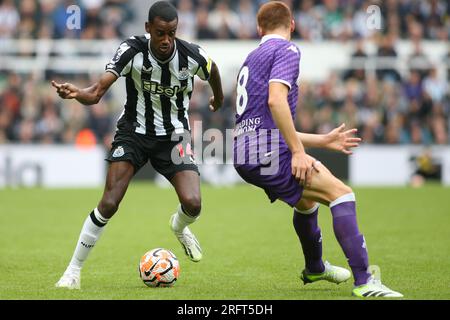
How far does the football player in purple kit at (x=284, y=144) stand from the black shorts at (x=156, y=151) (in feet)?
3.67

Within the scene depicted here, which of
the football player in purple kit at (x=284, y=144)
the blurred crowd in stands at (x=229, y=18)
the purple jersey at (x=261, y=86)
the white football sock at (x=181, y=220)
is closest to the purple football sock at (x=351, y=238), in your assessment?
the football player in purple kit at (x=284, y=144)

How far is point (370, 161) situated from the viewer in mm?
21750

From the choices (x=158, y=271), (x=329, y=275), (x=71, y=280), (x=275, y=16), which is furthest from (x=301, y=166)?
(x=71, y=280)

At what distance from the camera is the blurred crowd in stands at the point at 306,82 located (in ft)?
72.1

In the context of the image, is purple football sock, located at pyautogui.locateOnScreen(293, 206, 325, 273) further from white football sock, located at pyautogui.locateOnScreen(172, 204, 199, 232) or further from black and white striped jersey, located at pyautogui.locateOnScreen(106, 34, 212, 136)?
black and white striped jersey, located at pyautogui.locateOnScreen(106, 34, 212, 136)

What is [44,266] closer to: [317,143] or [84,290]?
[84,290]

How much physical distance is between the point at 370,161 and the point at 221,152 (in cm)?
377

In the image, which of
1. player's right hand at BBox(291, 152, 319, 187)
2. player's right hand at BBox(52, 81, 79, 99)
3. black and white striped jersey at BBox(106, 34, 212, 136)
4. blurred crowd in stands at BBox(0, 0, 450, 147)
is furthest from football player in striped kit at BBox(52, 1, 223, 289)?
blurred crowd in stands at BBox(0, 0, 450, 147)

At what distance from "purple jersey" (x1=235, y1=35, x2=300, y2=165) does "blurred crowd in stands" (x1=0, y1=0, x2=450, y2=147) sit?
13.9 meters

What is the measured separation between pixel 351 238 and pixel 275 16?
1871 millimetres

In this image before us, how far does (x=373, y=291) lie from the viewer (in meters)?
6.96

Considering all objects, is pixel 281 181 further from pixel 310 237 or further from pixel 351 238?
pixel 310 237

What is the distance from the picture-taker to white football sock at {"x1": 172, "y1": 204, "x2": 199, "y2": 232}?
887 cm
